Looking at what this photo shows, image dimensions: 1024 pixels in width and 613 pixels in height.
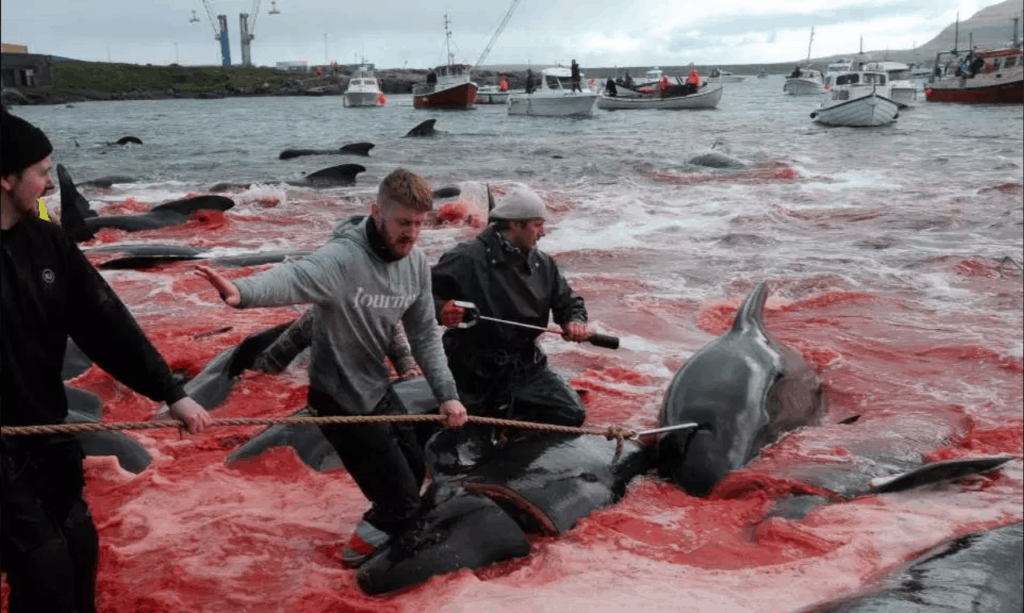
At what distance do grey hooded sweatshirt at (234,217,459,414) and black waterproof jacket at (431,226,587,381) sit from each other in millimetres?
1577

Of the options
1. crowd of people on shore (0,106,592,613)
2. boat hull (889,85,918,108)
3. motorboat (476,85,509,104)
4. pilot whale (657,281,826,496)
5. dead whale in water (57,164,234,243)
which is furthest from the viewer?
motorboat (476,85,509,104)

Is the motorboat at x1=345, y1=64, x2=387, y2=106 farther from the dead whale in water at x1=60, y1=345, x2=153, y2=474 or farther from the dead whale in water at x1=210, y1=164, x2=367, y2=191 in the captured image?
the dead whale in water at x1=60, y1=345, x2=153, y2=474

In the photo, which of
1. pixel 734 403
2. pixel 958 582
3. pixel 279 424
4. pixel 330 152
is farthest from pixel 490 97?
pixel 958 582

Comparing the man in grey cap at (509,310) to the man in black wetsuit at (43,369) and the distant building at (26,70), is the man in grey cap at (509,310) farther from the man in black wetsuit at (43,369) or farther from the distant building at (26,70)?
the distant building at (26,70)

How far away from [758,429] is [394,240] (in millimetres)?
3444

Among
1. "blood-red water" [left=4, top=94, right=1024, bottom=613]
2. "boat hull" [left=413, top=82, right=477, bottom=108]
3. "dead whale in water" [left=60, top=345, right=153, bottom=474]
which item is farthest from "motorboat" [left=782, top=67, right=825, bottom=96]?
"dead whale in water" [left=60, top=345, right=153, bottom=474]

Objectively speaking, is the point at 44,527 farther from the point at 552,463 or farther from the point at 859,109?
the point at 859,109

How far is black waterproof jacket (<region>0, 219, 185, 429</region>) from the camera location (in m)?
3.12

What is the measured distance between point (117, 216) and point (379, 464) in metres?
13.9

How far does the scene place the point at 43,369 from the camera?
329 cm

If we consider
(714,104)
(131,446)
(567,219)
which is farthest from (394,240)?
(714,104)

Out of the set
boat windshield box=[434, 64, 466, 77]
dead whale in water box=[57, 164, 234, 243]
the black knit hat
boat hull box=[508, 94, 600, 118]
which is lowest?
dead whale in water box=[57, 164, 234, 243]

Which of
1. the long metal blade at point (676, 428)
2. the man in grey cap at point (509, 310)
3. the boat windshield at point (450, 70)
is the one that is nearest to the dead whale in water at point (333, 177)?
the man in grey cap at point (509, 310)

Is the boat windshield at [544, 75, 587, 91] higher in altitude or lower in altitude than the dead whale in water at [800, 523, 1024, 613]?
higher
